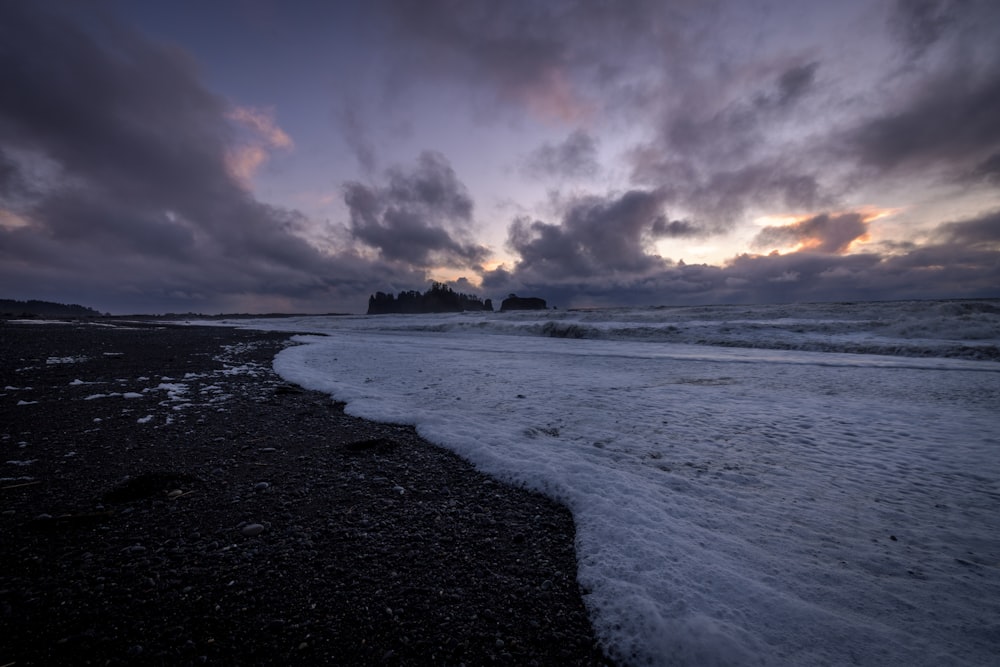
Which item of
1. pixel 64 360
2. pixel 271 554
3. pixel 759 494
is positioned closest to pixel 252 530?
pixel 271 554

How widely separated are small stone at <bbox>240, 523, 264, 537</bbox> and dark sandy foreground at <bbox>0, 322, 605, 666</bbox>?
0.01m

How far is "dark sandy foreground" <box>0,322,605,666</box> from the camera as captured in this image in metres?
1.75

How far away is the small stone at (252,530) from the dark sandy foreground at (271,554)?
1cm

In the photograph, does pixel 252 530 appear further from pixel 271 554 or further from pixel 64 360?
pixel 64 360

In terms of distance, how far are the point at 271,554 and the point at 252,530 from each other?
0.36m

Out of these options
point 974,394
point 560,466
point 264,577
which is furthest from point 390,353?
point 974,394

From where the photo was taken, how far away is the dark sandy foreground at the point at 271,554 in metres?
1.75

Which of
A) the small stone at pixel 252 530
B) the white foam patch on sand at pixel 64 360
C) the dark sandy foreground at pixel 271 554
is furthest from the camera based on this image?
the white foam patch on sand at pixel 64 360

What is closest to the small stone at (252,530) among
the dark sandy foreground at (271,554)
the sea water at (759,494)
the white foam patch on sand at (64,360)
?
the dark sandy foreground at (271,554)

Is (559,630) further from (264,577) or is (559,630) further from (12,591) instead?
(12,591)

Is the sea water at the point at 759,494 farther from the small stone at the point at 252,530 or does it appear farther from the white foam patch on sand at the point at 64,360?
the white foam patch on sand at the point at 64,360


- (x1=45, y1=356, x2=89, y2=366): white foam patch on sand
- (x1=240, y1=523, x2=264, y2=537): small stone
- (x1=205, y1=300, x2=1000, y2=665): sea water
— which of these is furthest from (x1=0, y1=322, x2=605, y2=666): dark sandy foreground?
(x1=45, y1=356, x2=89, y2=366): white foam patch on sand

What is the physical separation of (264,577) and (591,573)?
183 centimetres

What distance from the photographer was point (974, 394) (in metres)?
6.35
